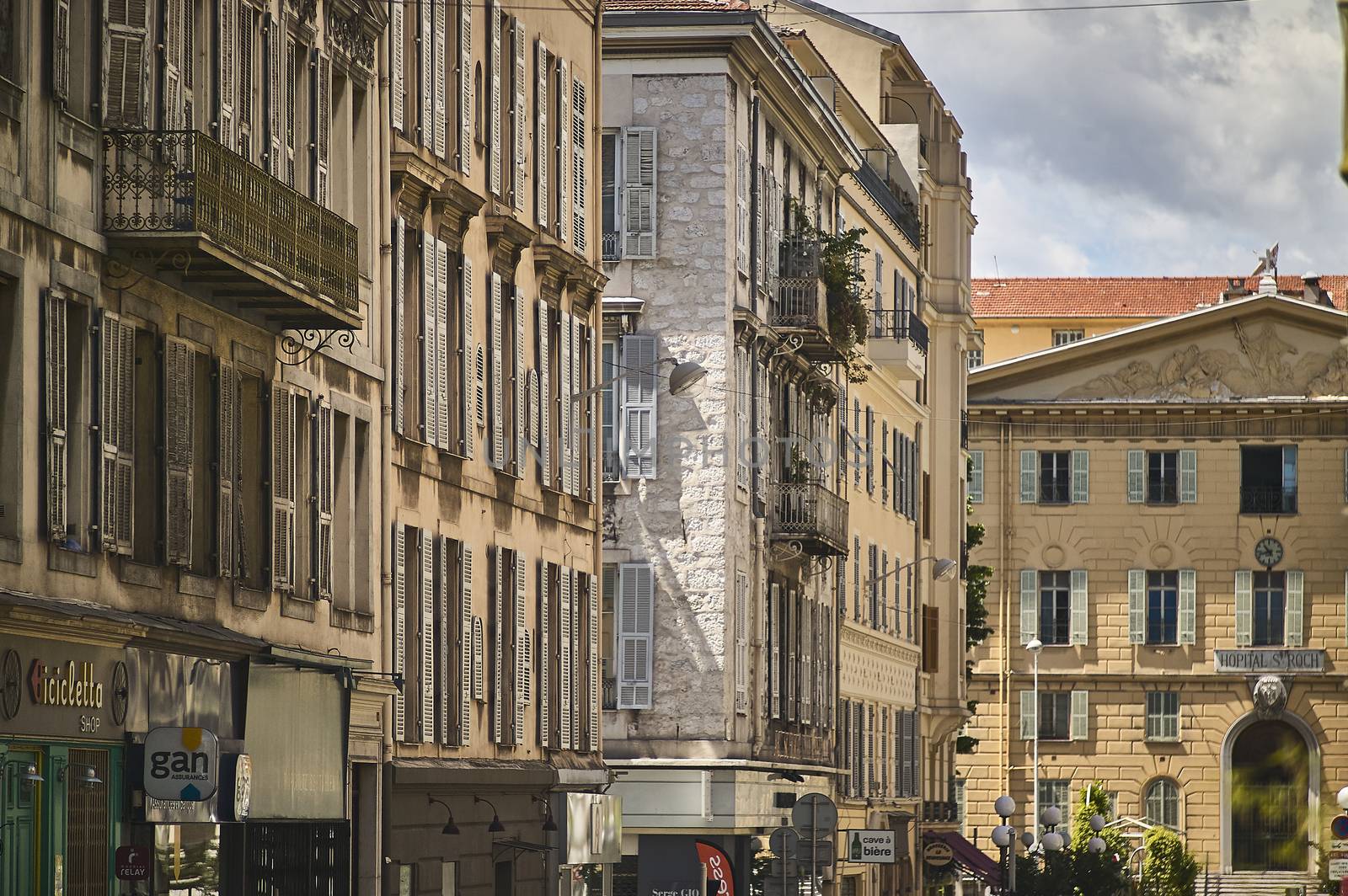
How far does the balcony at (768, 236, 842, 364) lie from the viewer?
4719 cm

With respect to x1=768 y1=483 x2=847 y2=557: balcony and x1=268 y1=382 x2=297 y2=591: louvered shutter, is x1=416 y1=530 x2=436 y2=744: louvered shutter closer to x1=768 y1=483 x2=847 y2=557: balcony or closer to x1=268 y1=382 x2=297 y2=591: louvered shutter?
x1=268 y1=382 x2=297 y2=591: louvered shutter

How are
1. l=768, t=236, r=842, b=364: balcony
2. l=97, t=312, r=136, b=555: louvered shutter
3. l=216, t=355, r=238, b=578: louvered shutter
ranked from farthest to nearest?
1. l=768, t=236, r=842, b=364: balcony
2. l=216, t=355, r=238, b=578: louvered shutter
3. l=97, t=312, r=136, b=555: louvered shutter

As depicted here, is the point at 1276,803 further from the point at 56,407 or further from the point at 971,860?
the point at 971,860

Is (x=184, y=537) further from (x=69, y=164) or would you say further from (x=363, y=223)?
(x=363, y=223)

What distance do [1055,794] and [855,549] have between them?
3223 cm

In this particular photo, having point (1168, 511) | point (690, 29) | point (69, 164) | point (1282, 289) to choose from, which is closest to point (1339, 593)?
point (1168, 511)

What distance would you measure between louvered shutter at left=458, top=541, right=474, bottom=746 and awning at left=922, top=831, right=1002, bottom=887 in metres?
33.1

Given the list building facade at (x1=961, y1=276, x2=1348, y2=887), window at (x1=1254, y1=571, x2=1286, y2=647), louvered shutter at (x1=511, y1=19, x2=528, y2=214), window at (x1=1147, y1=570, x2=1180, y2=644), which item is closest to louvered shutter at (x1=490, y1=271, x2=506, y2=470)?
louvered shutter at (x1=511, y1=19, x2=528, y2=214)

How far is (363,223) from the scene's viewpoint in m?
27.0

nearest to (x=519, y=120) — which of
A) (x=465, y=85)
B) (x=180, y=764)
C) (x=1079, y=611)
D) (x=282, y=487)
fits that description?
(x=465, y=85)

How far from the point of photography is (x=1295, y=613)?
87.8 meters

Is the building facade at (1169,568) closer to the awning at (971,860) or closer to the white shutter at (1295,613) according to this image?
the white shutter at (1295,613)

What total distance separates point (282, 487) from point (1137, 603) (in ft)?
217

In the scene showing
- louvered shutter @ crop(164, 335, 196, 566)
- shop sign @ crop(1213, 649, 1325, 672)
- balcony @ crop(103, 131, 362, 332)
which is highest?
balcony @ crop(103, 131, 362, 332)
